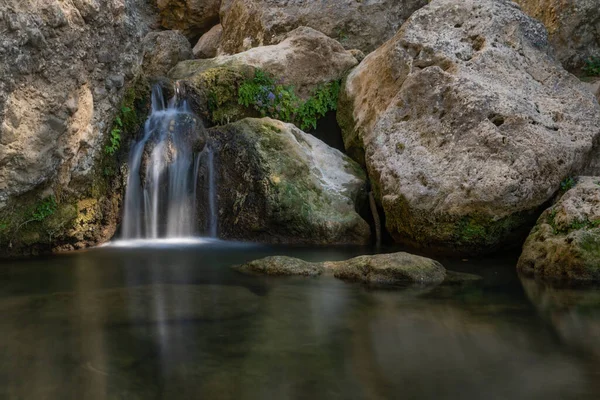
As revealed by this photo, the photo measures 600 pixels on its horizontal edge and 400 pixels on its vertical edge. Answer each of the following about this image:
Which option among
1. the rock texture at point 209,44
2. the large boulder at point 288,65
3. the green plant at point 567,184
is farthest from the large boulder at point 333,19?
the green plant at point 567,184

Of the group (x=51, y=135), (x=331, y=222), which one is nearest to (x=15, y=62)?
(x=51, y=135)

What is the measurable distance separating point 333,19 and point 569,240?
28.1 feet

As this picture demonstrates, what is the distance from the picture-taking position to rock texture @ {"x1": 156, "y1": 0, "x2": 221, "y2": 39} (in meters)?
17.8

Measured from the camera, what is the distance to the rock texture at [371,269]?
20.8 feet

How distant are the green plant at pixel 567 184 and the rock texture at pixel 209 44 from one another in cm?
1125

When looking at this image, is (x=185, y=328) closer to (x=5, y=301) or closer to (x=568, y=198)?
(x=5, y=301)

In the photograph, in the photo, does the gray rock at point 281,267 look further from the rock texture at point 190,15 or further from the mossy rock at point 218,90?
the rock texture at point 190,15

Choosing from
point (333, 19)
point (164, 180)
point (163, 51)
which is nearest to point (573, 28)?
point (333, 19)

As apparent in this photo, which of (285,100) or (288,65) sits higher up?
(288,65)

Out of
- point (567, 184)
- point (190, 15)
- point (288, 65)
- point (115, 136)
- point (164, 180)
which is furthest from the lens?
point (190, 15)

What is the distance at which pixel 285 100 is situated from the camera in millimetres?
11328

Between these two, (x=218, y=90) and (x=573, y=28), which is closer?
(x=218, y=90)

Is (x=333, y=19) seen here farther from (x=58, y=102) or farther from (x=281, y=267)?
(x=281, y=267)

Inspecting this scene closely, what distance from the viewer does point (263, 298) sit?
18.2 ft
